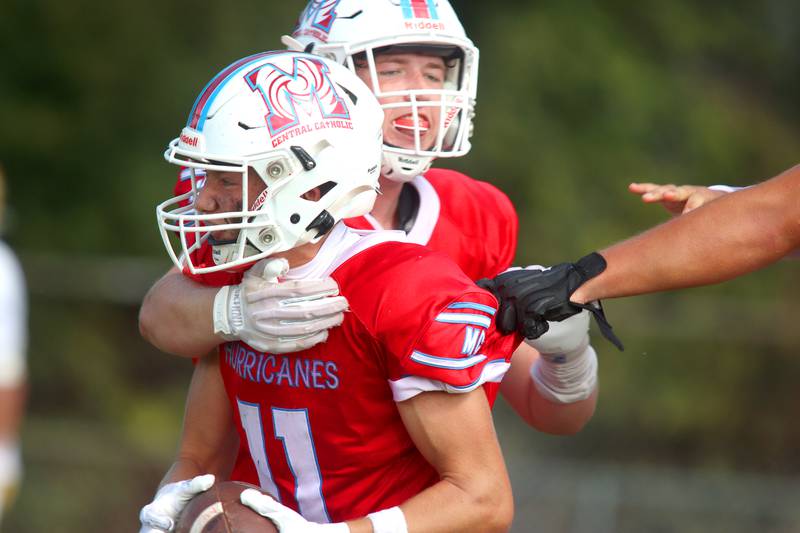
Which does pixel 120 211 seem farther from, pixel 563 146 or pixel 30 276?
pixel 563 146

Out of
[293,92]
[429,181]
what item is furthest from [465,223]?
[293,92]

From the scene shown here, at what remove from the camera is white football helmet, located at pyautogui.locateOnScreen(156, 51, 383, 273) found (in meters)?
2.71

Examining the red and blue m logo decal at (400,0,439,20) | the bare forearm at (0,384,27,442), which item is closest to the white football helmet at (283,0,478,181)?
the red and blue m logo decal at (400,0,439,20)

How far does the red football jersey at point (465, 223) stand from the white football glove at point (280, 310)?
0.63 m

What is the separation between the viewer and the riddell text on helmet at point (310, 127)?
2711 mm

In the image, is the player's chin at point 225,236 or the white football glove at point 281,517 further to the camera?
the player's chin at point 225,236

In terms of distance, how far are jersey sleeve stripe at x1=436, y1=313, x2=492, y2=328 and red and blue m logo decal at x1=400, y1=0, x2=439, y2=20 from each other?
1.13m

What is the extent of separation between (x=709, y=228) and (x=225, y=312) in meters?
1.37

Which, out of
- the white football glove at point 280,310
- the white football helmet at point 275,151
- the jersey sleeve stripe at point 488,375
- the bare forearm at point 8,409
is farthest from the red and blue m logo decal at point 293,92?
the bare forearm at point 8,409

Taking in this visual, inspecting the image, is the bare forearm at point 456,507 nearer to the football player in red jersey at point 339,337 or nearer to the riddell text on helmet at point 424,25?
the football player in red jersey at point 339,337

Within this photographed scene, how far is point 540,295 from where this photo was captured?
9.61 ft

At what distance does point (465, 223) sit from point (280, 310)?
1062 mm

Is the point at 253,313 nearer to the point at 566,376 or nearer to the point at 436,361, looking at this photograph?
the point at 436,361

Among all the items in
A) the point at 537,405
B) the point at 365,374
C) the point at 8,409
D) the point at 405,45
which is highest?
the point at 405,45
